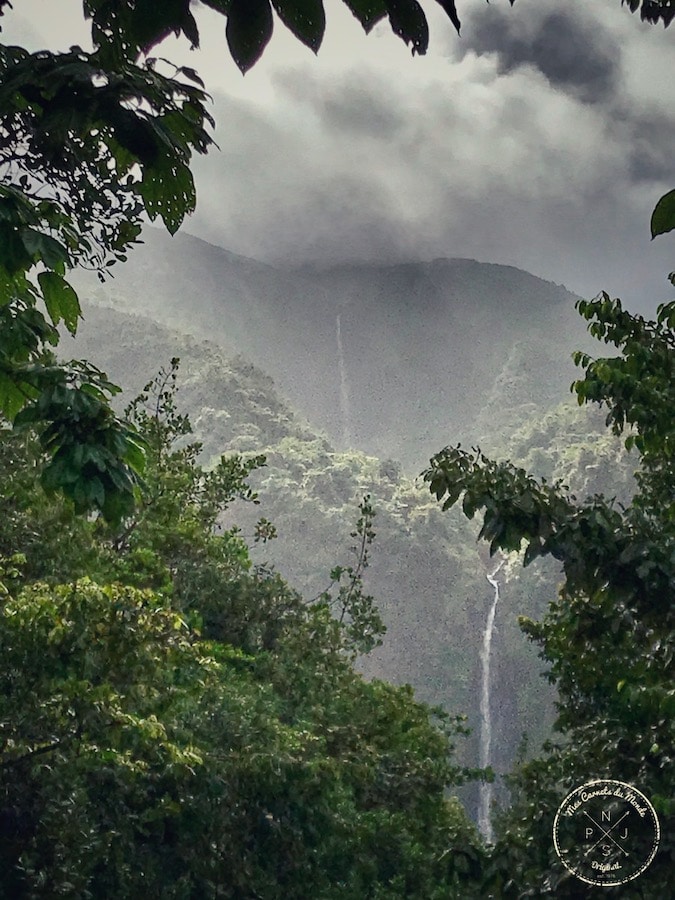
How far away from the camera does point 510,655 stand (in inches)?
2657

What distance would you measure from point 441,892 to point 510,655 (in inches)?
2451

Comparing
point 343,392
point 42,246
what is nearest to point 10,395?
point 42,246

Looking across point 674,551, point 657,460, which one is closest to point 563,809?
point 674,551

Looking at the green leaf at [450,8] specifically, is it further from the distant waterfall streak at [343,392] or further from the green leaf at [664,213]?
the distant waterfall streak at [343,392]

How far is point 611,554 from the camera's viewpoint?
3609 mm

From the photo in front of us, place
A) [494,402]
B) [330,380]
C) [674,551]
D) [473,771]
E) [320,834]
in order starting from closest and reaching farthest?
[674,551] < [320,834] < [473,771] < [494,402] < [330,380]

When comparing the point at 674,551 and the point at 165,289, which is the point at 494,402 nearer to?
the point at 165,289

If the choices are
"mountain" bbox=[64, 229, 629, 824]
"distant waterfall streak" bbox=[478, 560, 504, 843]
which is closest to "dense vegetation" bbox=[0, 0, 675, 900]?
"mountain" bbox=[64, 229, 629, 824]

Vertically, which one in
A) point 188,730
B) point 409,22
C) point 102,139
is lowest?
point 409,22

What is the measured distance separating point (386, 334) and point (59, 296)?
454ft

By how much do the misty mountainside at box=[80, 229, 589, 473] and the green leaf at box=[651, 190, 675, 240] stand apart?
4130 inches

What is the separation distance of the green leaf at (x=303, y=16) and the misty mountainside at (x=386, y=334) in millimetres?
105092

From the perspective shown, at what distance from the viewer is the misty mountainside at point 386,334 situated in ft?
389

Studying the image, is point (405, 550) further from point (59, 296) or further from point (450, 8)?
point (450, 8)
